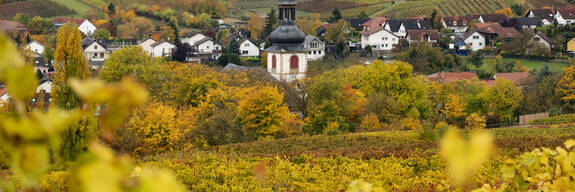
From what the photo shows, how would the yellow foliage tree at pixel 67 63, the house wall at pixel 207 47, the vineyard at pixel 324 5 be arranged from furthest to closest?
the vineyard at pixel 324 5 → the house wall at pixel 207 47 → the yellow foliage tree at pixel 67 63

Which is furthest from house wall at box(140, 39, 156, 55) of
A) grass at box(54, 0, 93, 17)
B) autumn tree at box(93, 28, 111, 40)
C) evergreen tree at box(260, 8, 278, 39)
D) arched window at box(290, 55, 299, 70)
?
grass at box(54, 0, 93, 17)

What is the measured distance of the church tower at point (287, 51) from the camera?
40.6 metres

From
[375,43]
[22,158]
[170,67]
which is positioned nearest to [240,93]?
[170,67]

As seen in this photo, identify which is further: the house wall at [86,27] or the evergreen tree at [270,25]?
the house wall at [86,27]

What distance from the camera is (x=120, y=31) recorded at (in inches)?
2859

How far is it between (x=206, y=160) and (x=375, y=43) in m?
55.3

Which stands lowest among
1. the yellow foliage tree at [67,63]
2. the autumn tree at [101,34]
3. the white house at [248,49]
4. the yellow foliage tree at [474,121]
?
the yellow foliage tree at [474,121]

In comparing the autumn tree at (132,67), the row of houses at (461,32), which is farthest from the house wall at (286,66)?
the row of houses at (461,32)

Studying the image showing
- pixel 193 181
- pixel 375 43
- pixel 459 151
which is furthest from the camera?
pixel 375 43

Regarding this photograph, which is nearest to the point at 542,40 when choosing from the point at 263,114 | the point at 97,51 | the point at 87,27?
the point at 97,51

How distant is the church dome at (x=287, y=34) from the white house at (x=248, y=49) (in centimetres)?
2086

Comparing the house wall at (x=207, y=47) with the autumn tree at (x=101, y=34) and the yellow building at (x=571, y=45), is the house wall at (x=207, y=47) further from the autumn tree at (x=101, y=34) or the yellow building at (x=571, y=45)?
the yellow building at (x=571, y=45)

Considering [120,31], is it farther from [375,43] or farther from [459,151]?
[459,151]

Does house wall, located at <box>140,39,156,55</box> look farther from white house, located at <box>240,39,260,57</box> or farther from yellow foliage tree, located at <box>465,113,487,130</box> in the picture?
yellow foliage tree, located at <box>465,113,487,130</box>
